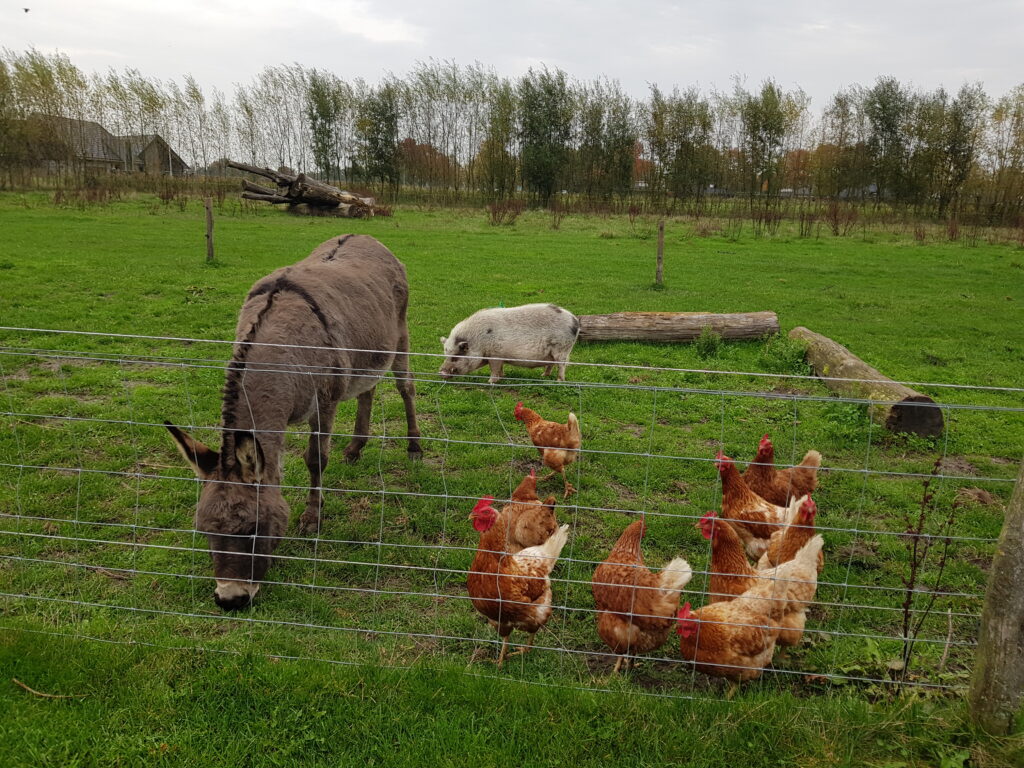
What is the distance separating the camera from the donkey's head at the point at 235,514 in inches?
145

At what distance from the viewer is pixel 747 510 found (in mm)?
4445

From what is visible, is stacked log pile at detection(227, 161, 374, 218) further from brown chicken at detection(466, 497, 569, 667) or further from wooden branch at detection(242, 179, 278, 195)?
brown chicken at detection(466, 497, 569, 667)

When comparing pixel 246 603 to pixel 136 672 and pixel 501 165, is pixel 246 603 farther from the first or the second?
pixel 501 165

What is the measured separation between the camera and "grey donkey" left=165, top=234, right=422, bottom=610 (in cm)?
373

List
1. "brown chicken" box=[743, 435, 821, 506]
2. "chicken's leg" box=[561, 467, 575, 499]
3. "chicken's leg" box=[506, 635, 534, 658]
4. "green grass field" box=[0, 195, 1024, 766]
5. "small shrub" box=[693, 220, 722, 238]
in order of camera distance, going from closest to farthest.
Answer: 1. "green grass field" box=[0, 195, 1024, 766]
2. "chicken's leg" box=[506, 635, 534, 658]
3. "brown chicken" box=[743, 435, 821, 506]
4. "chicken's leg" box=[561, 467, 575, 499]
5. "small shrub" box=[693, 220, 722, 238]

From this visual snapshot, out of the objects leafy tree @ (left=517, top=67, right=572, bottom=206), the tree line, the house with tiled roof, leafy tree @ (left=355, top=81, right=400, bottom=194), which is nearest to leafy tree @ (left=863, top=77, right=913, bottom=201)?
the tree line

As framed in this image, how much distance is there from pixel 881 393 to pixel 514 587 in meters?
5.74

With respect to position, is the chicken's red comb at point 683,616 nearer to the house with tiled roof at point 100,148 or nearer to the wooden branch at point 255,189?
the wooden branch at point 255,189

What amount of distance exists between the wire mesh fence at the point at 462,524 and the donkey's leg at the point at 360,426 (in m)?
0.12

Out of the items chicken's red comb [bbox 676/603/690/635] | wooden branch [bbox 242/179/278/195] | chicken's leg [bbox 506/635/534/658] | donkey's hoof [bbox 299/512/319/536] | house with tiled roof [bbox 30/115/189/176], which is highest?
house with tiled roof [bbox 30/115/189/176]

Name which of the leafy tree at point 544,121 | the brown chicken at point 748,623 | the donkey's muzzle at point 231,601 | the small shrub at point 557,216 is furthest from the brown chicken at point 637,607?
the leafy tree at point 544,121

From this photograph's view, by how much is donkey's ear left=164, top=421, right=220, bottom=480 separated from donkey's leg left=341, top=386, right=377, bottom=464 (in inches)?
97.3

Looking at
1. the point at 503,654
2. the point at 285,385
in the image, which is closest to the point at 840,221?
the point at 285,385

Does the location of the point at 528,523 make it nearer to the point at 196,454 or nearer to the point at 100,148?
the point at 196,454
